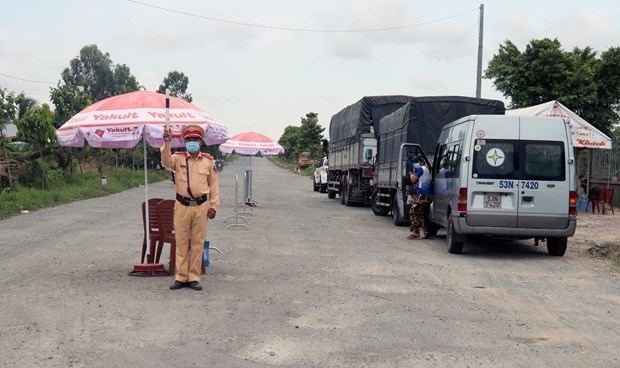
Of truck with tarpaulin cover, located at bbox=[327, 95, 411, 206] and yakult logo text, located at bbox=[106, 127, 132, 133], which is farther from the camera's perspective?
truck with tarpaulin cover, located at bbox=[327, 95, 411, 206]

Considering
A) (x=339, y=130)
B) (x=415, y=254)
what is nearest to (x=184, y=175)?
(x=415, y=254)

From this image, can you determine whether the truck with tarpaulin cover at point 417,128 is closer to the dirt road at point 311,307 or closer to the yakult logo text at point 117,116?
the dirt road at point 311,307

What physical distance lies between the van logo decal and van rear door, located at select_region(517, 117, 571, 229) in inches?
13.1

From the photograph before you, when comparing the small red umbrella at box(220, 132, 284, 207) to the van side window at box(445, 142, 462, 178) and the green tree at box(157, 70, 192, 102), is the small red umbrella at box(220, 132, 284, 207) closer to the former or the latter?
the van side window at box(445, 142, 462, 178)

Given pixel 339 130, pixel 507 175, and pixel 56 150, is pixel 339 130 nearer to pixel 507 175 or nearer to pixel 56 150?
pixel 56 150

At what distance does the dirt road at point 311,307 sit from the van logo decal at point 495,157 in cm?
170

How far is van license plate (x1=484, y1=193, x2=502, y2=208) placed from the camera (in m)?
12.1

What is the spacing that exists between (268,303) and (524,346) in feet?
9.56

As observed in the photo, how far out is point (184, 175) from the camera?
8734mm

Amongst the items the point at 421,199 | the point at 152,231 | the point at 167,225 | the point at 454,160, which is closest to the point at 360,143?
the point at 421,199

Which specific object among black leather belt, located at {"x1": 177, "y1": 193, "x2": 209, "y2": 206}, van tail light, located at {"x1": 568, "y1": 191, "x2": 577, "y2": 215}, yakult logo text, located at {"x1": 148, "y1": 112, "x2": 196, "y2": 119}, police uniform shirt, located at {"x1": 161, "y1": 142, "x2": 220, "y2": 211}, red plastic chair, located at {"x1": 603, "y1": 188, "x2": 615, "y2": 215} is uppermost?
yakult logo text, located at {"x1": 148, "y1": 112, "x2": 196, "y2": 119}

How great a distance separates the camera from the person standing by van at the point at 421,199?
48.3 ft

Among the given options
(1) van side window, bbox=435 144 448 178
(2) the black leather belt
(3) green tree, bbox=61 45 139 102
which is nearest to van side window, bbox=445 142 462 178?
(1) van side window, bbox=435 144 448 178

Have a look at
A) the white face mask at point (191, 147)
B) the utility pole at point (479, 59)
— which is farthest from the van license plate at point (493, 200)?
the utility pole at point (479, 59)
